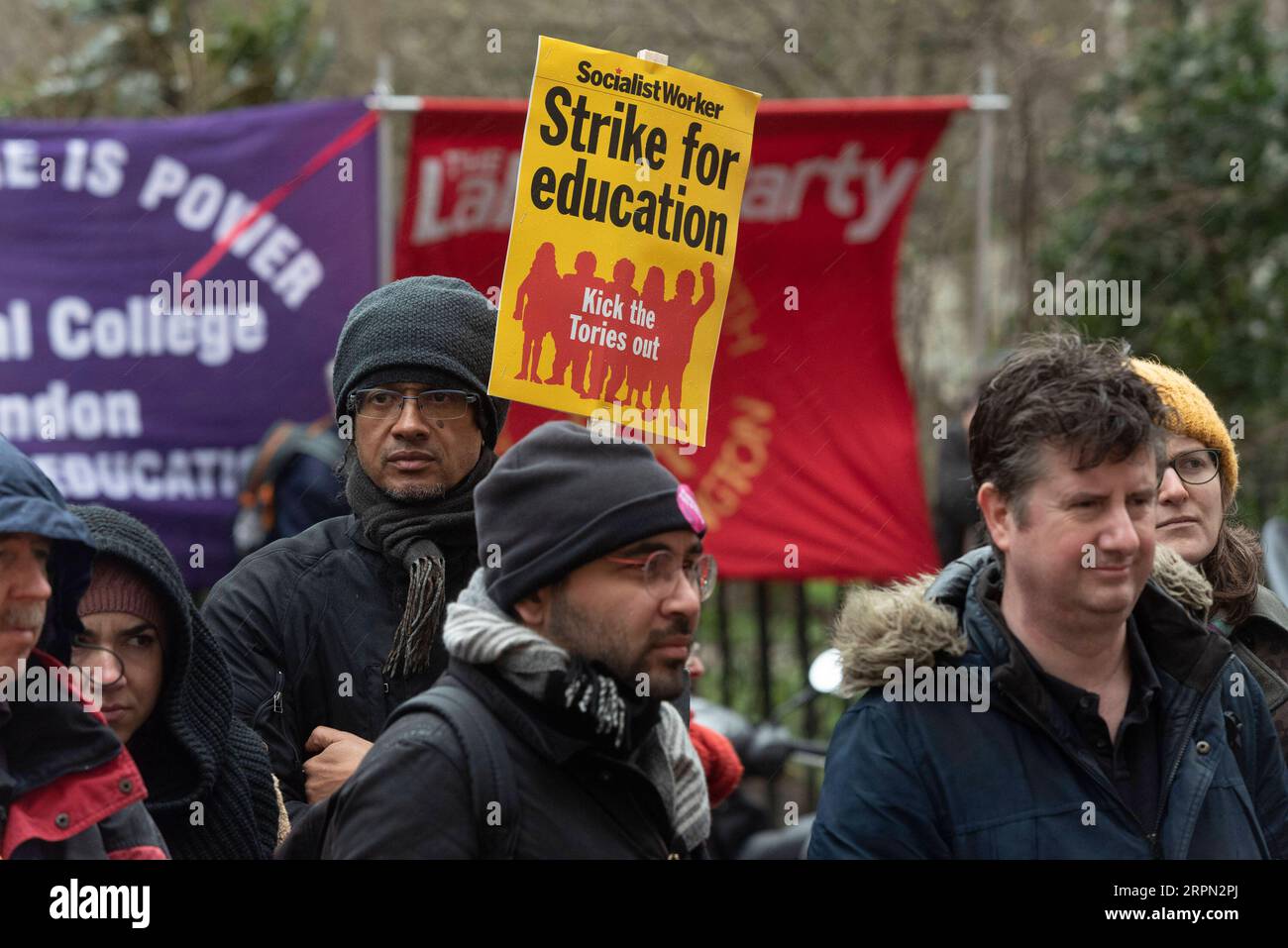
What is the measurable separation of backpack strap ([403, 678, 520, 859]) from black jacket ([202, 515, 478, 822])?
76cm

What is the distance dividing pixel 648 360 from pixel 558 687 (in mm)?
1174

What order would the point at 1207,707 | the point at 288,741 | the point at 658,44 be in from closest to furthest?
1. the point at 1207,707
2. the point at 288,741
3. the point at 658,44

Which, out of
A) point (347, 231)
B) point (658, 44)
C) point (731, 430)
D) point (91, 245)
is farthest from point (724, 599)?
point (658, 44)

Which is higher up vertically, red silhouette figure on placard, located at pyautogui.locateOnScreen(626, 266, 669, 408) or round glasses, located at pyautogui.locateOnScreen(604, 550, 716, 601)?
red silhouette figure on placard, located at pyautogui.locateOnScreen(626, 266, 669, 408)

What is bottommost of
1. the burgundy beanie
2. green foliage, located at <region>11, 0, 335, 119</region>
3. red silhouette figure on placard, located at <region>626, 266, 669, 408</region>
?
the burgundy beanie

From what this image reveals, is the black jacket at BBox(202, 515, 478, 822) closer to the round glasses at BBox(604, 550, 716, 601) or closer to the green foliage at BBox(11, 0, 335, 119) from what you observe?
the round glasses at BBox(604, 550, 716, 601)

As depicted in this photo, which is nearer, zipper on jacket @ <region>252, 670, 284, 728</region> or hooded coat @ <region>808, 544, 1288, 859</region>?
hooded coat @ <region>808, 544, 1288, 859</region>

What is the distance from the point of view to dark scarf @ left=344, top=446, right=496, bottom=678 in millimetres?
3328

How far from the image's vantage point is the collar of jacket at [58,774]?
2627mm

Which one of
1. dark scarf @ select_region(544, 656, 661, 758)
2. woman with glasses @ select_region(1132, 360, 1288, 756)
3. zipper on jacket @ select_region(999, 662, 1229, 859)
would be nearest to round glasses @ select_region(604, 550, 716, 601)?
dark scarf @ select_region(544, 656, 661, 758)

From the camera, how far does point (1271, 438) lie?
382 inches

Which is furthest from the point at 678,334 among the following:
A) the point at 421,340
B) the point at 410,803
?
the point at 410,803

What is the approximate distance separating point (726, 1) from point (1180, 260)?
378cm

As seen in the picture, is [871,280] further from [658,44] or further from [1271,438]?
[658,44]
